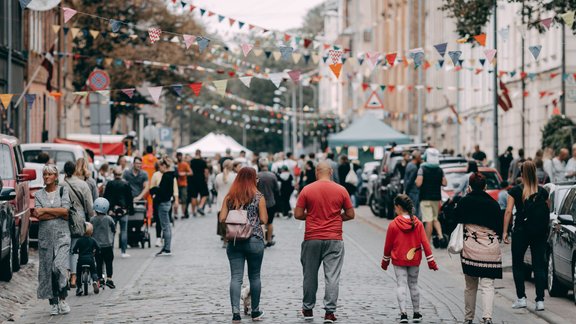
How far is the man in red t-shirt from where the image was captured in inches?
506

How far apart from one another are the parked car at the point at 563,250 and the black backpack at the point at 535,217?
311 mm

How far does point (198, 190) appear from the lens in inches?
1431

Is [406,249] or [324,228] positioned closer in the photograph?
[324,228]

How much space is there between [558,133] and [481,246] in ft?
77.3

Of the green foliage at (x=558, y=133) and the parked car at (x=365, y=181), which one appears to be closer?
the green foliage at (x=558, y=133)

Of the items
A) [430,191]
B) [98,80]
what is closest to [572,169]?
[430,191]

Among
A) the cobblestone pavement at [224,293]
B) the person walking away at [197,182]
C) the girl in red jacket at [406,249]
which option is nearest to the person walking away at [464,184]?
the cobblestone pavement at [224,293]

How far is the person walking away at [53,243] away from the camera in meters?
14.1

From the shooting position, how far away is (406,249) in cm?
1302

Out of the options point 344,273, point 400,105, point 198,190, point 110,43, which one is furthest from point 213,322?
point 400,105

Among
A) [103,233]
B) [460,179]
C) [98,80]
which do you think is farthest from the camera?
[98,80]

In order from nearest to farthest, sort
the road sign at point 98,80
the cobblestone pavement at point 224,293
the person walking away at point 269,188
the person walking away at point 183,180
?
the cobblestone pavement at point 224,293 → the person walking away at point 269,188 → the road sign at point 98,80 → the person walking away at point 183,180

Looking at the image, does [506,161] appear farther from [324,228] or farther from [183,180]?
[324,228]

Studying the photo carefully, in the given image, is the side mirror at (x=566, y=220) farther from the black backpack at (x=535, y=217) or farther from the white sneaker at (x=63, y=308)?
the white sneaker at (x=63, y=308)
